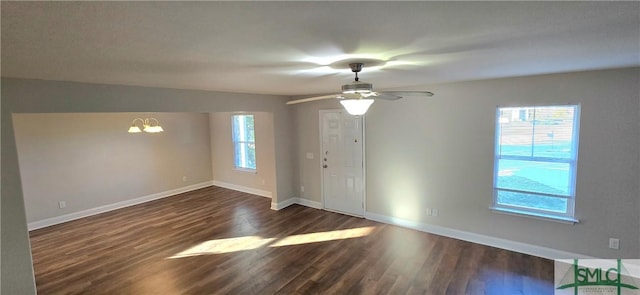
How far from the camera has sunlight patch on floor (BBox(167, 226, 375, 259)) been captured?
4184mm

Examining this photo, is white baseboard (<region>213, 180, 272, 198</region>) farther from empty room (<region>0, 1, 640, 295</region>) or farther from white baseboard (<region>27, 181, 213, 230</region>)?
white baseboard (<region>27, 181, 213, 230</region>)

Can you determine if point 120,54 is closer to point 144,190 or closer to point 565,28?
point 565,28

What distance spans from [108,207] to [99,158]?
3.37 ft

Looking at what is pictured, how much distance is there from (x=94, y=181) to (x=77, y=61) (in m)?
4.89

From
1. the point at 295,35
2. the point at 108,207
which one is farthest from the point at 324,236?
the point at 108,207

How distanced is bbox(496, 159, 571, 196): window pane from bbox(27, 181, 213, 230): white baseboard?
6741 millimetres

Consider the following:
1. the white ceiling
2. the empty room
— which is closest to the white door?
the empty room

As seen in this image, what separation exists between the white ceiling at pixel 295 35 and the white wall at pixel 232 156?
12.2ft

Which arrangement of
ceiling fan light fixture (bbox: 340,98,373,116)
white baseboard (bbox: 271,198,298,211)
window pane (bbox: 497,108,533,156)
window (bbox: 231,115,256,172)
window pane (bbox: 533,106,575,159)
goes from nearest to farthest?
ceiling fan light fixture (bbox: 340,98,373,116), window pane (bbox: 533,106,575,159), window pane (bbox: 497,108,533,156), white baseboard (bbox: 271,198,298,211), window (bbox: 231,115,256,172)

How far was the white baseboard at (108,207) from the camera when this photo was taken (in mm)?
5184

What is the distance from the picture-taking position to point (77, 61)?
1982 millimetres

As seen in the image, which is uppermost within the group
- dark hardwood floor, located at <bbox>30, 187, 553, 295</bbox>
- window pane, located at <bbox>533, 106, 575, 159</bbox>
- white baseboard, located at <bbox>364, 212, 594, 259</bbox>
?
window pane, located at <bbox>533, 106, 575, 159</bbox>

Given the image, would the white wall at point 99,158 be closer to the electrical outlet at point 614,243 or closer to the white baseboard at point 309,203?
the white baseboard at point 309,203

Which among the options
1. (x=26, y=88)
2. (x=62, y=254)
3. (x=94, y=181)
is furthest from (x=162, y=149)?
(x=26, y=88)
